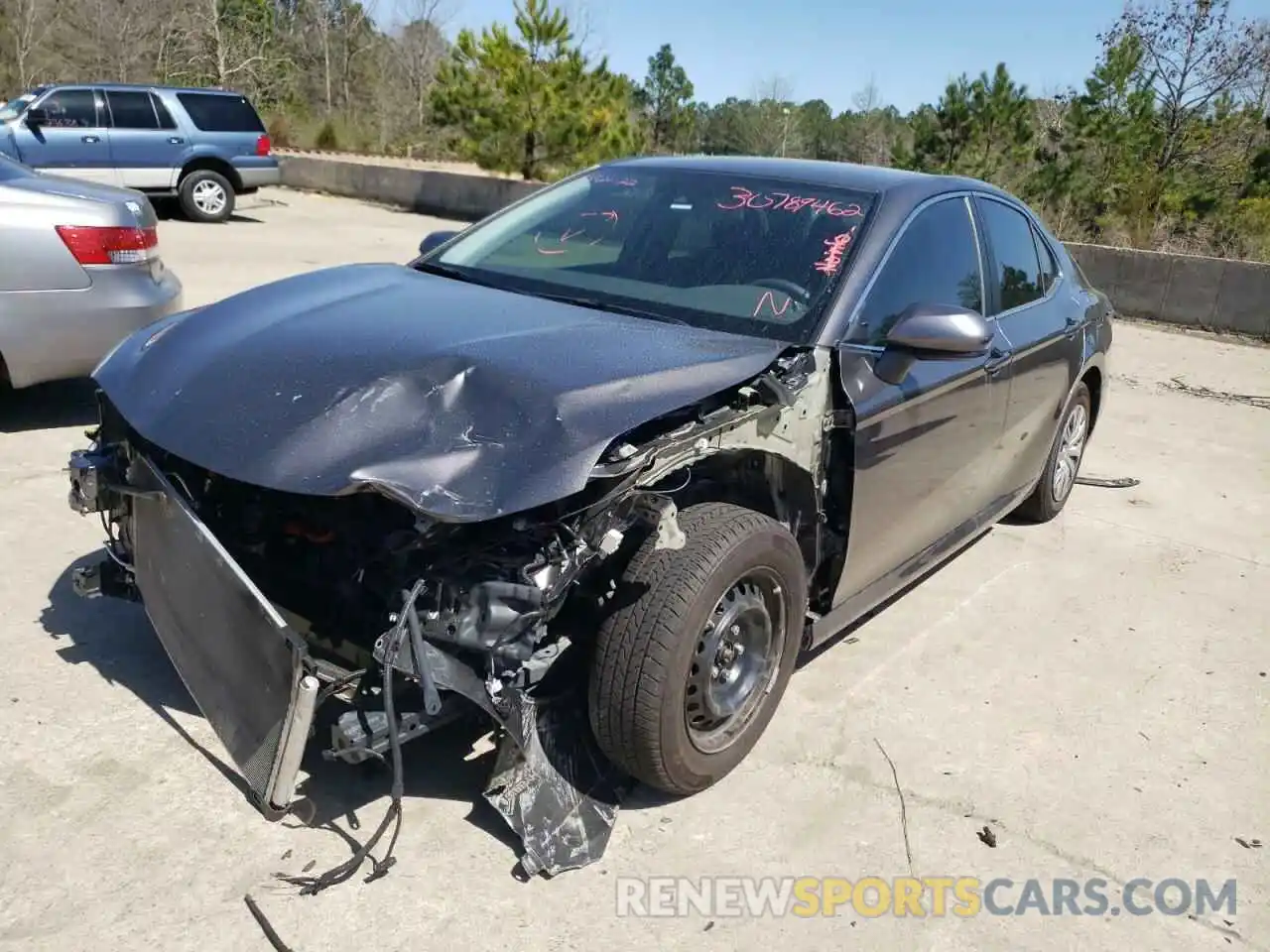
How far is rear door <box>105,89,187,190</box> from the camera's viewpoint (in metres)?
15.0

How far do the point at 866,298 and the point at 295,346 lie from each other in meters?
1.80

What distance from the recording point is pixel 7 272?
527 centimetres

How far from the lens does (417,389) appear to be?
276 centimetres

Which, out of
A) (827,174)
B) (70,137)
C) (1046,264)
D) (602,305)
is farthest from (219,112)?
(602,305)

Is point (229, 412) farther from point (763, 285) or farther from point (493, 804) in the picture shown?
point (763, 285)

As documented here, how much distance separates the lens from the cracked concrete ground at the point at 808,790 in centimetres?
260

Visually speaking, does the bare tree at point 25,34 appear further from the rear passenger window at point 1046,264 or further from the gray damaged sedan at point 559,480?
the gray damaged sedan at point 559,480

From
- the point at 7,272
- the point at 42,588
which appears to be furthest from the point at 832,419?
the point at 7,272

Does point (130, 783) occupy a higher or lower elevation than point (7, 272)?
lower

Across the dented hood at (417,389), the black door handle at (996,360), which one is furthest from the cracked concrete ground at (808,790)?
the black door handle at (996,360)

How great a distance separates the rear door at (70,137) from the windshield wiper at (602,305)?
43.0ft

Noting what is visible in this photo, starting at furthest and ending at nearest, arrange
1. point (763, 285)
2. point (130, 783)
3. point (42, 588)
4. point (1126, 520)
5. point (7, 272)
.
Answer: point (1126, 520) → point (7, 272) → point (42, 588) → point (763, 285) → point (130, 783)

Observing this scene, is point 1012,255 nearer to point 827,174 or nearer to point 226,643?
point 827,174

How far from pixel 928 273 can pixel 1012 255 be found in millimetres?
983
